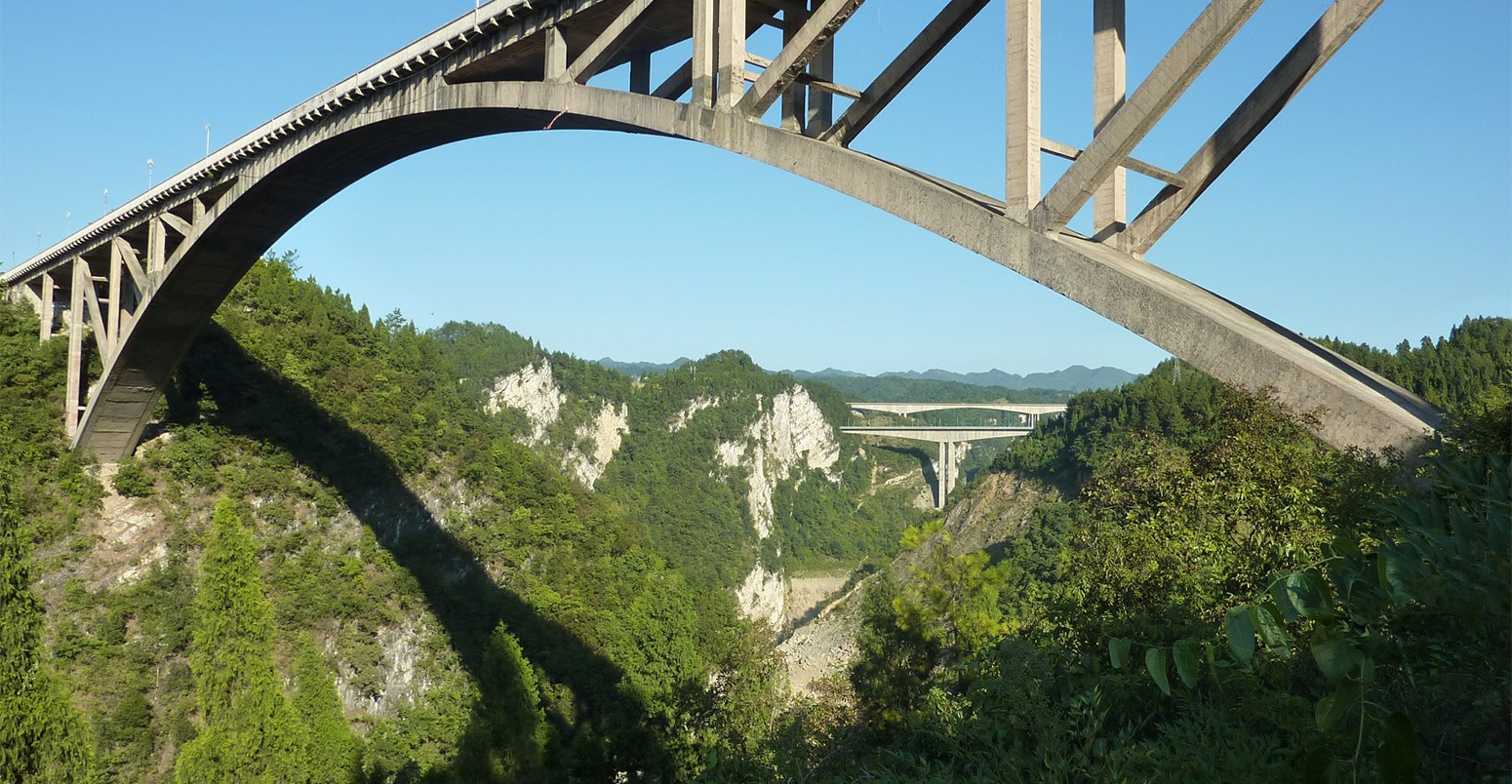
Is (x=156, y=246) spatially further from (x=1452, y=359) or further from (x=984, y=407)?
(x=984, y=407)

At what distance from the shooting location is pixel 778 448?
121 m

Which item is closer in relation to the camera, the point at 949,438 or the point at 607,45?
the point at 607,45

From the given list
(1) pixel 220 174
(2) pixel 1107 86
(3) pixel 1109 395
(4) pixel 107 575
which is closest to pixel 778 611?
(3) pixel 1109 395

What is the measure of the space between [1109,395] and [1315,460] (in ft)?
192

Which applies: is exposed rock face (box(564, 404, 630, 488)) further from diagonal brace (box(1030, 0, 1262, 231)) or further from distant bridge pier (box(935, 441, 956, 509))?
diagonal brace (box(1030, 0, 1262, 231))

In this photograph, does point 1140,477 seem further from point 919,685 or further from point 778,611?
point 778,611

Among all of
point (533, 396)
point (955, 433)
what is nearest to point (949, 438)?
point (955, 433)

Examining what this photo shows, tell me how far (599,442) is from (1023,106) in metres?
101

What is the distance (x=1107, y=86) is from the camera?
6.19m

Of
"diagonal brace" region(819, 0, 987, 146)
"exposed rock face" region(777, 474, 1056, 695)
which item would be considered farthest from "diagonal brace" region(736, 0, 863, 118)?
"exposed rock face" region(777, 474, 1056, 695)

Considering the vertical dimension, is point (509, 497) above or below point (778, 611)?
above

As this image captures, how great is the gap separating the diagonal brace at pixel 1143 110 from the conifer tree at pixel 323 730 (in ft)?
56.5

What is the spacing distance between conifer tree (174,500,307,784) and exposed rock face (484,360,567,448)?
276 ft

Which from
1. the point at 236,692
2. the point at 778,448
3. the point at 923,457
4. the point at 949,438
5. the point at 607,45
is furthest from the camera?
the point at 923,457
